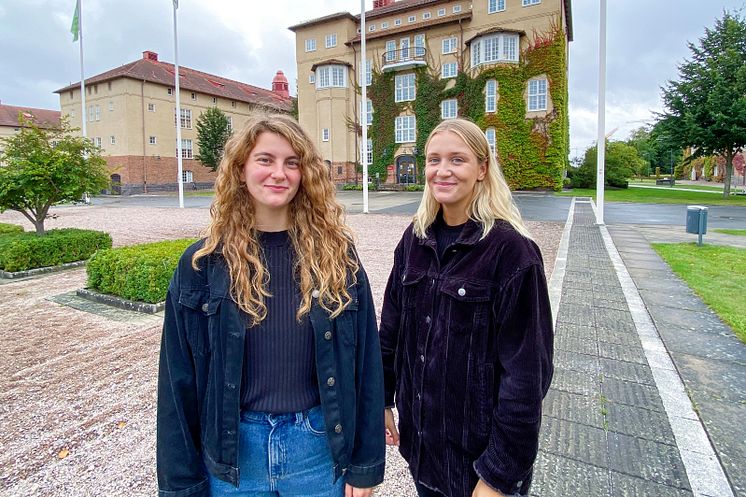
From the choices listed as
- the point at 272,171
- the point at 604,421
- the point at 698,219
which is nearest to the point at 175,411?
the point at 272,171

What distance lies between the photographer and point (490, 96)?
117 feet

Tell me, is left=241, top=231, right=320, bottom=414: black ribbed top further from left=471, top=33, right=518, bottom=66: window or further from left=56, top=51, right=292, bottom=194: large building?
left=56, top=51, right=292, bottom=194: large building

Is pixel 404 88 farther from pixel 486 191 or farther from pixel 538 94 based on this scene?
pixel 486 191

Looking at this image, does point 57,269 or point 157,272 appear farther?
point 57,269

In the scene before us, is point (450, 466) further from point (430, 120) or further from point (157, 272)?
point (430, 120)

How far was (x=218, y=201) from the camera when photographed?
70.7 inches

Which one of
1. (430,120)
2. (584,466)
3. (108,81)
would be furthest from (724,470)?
Answer: (108,81)

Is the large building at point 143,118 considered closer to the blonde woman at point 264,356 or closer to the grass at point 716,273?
the grass at point 716,273

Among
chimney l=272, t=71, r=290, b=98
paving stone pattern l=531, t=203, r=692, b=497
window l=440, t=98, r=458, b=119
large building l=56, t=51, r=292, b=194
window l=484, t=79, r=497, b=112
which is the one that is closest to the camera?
paving stone pattern l=531, t=203, r=692, b=497

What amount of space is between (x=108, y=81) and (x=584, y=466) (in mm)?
52120

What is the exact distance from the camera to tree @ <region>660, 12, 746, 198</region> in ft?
89.8

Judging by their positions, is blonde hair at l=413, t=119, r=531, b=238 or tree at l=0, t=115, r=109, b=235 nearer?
blonde hair at l=413, t=119, r=531, b=238

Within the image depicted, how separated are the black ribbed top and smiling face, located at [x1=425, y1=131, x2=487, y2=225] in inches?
28.4

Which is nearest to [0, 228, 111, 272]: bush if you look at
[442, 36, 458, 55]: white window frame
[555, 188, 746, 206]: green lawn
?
[555, 188, 746, 206]: green lawn
